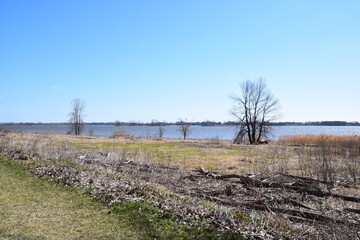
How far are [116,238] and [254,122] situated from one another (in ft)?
162

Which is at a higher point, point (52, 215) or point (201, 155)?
point (52, 215)

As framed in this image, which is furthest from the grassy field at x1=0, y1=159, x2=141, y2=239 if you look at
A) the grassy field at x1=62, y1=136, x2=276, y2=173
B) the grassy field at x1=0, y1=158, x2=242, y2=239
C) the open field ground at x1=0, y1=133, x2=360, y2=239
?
the grassy field at x1=62, y1=136, x2=276, y2=173

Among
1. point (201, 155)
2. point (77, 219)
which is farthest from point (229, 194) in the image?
point (201, 155)

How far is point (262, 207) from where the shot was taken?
892cm

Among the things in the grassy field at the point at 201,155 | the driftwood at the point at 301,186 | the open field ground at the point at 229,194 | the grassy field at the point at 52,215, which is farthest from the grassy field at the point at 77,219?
the grassy field at the point at 201,155

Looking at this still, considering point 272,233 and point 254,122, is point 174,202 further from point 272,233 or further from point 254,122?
point 254,122

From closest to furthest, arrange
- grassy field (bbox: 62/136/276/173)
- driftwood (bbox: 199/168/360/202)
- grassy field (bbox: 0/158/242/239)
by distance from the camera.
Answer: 1. grassy field (bbox: 0/158/242/239)
2. driftwood (bbox: 199/168/360/202)
3. grassy field (bbox: 62/136/276/173)

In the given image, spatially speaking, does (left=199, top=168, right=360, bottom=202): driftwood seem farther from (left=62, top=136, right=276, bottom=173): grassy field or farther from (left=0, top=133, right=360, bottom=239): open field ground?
(left=62, top=136, right=276, bottom=173): grassy field

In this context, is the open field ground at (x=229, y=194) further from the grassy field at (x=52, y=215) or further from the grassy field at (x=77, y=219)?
the grassy field at (x=52, y=215)

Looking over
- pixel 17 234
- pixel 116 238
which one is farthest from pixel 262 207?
pixel 17 234

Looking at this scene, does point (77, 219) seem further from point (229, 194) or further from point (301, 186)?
point (301, 186)

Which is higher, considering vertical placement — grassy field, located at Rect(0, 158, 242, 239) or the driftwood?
grassy field, located at Rect(0, 158, 242, 239)

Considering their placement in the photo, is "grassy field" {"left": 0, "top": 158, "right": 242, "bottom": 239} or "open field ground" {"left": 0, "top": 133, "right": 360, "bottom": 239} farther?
"open field ground" {"left": 0, "top": 133, "right": 360, "bottom": 239}

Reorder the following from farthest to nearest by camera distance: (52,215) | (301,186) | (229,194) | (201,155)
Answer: (201,155) < (301,186) < (229,194) < (52,215)
